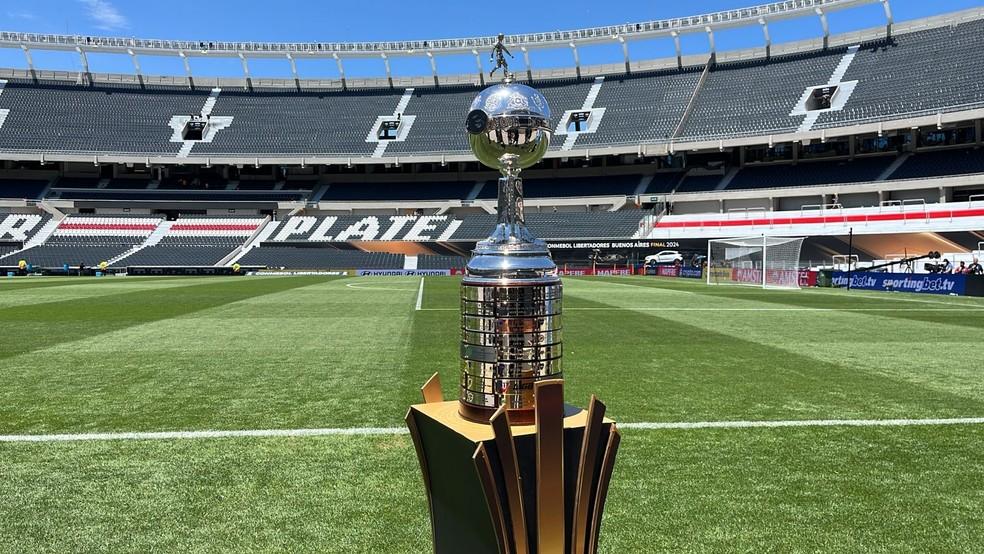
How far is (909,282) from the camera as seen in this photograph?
79.6 ft

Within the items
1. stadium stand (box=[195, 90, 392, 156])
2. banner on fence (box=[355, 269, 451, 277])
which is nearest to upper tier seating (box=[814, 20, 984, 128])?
banner on fence (box=[355, 269, 451, 277])

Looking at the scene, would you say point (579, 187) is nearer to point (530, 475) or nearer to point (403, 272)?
point (403, 272)

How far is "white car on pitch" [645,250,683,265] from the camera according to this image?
144ft

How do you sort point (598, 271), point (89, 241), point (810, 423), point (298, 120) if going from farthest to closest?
point (298, 120) → point (89, 241) → point (598, 271) → point (810, 423)

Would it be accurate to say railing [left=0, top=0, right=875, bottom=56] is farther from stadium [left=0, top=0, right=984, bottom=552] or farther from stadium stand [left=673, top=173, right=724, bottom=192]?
stadium stand [left=673, top=173, right=724, bottom=192]

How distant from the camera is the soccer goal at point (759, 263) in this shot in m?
28.8

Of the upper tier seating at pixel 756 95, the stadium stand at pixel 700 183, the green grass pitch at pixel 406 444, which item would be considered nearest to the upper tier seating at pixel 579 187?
the stadium stand at pixel 700 183

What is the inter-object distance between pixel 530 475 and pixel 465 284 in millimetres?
604

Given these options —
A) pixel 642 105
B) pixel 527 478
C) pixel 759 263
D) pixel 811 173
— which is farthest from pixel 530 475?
pixel 642 105

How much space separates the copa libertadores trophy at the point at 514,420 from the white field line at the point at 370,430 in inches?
102

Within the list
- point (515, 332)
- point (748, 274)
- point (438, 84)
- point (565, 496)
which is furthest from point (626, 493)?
point (438, 84)

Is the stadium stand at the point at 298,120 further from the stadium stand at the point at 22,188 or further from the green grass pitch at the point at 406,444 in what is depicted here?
the green grass pitch at the point at 406,444

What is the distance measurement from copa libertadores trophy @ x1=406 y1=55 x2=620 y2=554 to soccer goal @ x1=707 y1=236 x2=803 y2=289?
28285 mm

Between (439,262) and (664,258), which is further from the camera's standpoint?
(439,262)
